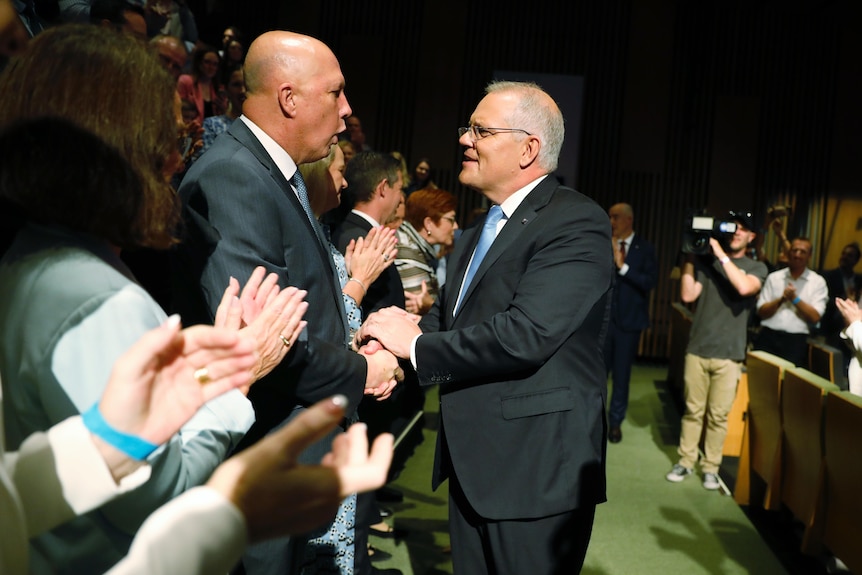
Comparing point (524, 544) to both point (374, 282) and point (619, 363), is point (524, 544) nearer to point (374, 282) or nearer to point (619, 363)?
point (374, 282)

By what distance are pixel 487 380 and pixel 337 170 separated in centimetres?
129

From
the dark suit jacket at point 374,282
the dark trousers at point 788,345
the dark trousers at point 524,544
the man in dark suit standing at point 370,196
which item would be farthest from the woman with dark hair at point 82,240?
the dark trousers at point 788,345

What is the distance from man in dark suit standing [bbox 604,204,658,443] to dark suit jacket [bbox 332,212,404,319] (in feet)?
9.50

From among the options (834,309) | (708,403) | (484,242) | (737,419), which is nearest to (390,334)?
(484,242)

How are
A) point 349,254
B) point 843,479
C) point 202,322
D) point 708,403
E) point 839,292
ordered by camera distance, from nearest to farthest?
point 202,322, point 349,254, point 843,479, point 708,403, point 839,292

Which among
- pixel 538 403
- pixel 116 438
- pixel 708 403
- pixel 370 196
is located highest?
pixel 370 196

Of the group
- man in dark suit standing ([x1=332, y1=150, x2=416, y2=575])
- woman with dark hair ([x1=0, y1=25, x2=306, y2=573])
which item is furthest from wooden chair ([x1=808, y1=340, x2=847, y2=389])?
woman with dark hair ([x1=0, y1=25, x2=306, y2=573])

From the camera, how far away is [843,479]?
329 cm

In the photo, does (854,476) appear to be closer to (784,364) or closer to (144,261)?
(784,364)

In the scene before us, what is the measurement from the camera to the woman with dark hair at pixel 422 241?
4.02 m

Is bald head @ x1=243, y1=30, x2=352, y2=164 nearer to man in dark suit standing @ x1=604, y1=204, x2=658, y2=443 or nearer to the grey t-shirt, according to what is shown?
the grey t-shirt

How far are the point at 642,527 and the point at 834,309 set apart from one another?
4062 mm

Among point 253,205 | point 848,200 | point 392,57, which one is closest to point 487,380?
point 253,205

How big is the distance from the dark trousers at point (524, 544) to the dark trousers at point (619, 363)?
13.2 feet
